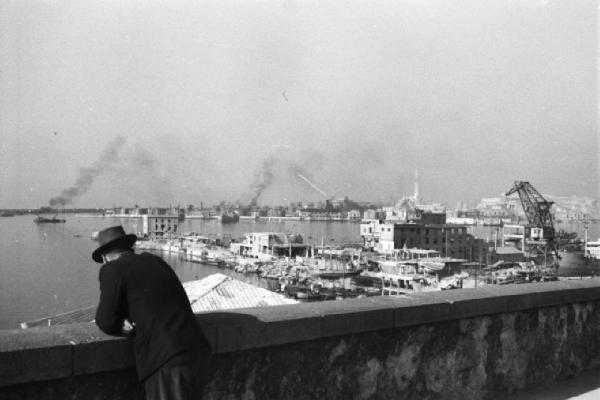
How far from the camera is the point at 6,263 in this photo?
81250 mm

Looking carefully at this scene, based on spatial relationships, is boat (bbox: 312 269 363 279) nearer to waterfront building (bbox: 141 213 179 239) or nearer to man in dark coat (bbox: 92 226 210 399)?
man in dark coat (bbox: 92 226 210 399)

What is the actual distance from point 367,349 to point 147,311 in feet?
6.43

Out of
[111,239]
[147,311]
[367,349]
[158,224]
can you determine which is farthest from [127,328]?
[158,224]

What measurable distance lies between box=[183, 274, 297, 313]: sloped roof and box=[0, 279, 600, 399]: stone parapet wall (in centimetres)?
972

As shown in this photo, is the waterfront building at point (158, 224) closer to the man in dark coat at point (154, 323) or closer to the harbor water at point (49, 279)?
the harbor water at point (49, 279)

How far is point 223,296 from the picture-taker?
15.7 metres

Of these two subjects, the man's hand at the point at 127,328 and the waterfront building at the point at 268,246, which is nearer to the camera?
the man's hand at the point at 127,328

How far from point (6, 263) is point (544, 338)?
288 feet

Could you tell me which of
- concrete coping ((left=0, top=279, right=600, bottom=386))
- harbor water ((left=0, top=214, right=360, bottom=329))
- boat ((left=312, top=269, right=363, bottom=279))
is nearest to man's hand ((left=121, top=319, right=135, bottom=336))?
concrete coping ((left=0, top=279, right=600, bottom=386))

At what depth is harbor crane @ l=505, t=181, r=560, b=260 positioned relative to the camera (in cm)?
8331

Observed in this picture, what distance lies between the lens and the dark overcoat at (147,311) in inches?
106

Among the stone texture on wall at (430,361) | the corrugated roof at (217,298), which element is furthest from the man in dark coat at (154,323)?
the corrugated roof at (217,298)

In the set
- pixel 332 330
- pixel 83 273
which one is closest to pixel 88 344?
pixel 332 330

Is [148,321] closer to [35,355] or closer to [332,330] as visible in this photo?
[35,355]
